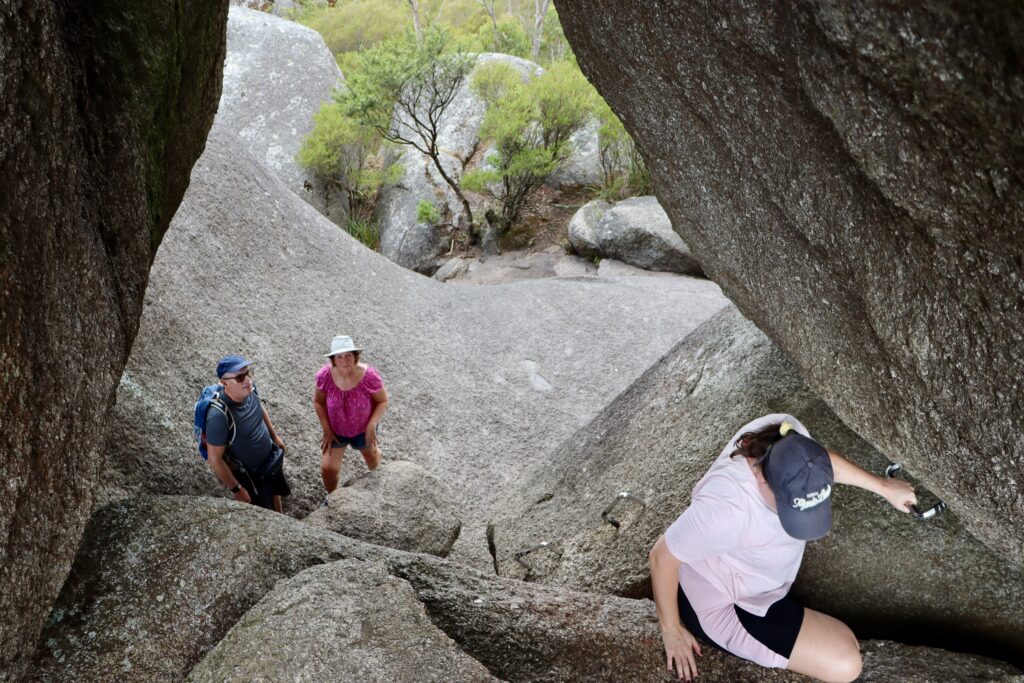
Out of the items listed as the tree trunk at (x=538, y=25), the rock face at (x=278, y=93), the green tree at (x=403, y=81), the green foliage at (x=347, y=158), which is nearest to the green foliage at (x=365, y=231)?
the green foliage at (x=347, y=158)

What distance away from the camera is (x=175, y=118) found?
4.33 meters

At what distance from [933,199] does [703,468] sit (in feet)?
9.96

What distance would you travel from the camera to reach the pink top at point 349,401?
6.20 metres

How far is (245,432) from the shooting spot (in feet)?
17.4

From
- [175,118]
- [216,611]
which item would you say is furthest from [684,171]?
[216,611]

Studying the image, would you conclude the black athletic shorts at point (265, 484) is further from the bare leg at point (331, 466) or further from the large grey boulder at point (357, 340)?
the bare leg at point (331, 466)

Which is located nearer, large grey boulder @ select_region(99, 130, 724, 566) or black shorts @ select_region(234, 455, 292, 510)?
black shorts @ select_region(234, 455, 292, 510)

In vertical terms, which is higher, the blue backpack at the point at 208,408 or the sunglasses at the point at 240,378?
the sunglasses at the point at 240,378

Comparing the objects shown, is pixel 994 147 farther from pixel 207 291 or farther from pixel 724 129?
pixel 207 291

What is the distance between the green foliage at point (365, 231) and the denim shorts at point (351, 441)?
1253 cm

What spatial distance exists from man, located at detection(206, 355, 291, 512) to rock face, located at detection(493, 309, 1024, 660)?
6.69 ft

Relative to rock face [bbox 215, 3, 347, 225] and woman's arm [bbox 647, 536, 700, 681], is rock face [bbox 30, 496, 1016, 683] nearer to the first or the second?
woman's arm [bbox 647, 536, 700, 681]

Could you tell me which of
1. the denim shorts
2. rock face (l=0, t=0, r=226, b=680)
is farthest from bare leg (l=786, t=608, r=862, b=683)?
the denim shorts

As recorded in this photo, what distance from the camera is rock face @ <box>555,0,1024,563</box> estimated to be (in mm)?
2172
